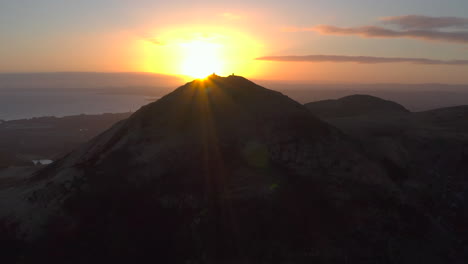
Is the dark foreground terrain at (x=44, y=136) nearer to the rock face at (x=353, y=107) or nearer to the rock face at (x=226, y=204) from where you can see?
the rock face at (x=226, y=204)

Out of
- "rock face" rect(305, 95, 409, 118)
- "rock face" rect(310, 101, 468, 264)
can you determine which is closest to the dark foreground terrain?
"rock face" rect(305, 95, 409, 118)

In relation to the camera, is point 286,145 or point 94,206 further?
point 286,145

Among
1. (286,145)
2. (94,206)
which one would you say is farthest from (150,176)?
(286,145)

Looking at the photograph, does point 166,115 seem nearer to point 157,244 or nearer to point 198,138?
point 198,138

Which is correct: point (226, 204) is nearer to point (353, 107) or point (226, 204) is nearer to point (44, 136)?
point (353, 107)

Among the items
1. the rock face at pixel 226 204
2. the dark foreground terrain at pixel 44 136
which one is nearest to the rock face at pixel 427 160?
the rock face at pixel 226 204

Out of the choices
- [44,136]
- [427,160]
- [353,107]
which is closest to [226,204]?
[427,160]

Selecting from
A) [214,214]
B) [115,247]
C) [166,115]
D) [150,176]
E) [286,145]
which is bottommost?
[115,247]
